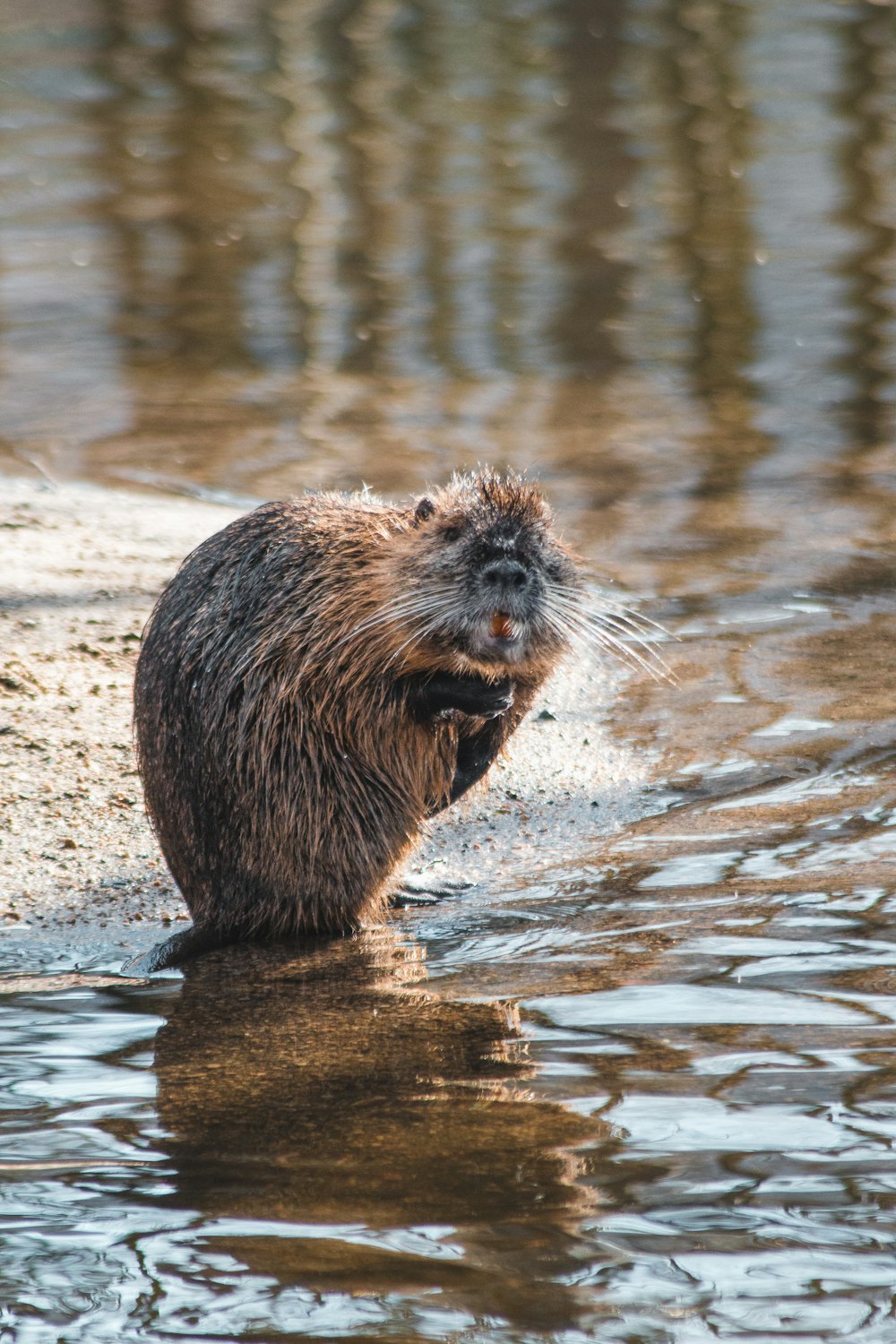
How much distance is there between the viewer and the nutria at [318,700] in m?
3.97

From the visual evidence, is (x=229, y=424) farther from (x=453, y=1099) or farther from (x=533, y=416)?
(x=453, y=1099)

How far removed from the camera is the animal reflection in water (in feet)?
8.14

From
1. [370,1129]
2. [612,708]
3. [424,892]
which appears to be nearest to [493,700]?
[424,892]

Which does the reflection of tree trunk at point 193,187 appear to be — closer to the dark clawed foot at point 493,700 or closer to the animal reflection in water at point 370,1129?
the dark clawed foot at point 493,700

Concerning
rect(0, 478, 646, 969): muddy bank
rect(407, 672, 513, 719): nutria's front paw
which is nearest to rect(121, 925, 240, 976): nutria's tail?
rect(0, 478, 646, 969): muddy bank

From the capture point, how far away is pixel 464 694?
4.04 m

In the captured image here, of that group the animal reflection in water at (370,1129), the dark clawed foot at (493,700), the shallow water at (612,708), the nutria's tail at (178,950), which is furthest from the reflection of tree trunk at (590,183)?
the animal reflection in water at (370,1129)

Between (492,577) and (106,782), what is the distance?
150 centimetres

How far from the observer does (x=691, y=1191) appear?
2631 millimetres

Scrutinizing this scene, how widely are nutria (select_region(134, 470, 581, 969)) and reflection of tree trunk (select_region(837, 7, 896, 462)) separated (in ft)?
13.3

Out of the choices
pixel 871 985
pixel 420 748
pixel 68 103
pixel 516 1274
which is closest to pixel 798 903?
pixel 871 985

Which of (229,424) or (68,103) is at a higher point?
(68,103)

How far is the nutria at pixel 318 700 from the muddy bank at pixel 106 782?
0.96 ft

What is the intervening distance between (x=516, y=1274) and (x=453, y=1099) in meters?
0.63
